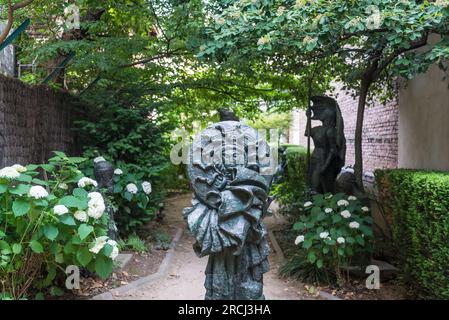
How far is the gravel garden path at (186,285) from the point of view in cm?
479

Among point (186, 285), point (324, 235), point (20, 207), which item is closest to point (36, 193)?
point (20, 207)

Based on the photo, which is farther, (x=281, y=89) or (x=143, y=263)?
(x=281, y=89)

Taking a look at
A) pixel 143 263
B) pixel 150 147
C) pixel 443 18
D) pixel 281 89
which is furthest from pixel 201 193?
pixel 281 89

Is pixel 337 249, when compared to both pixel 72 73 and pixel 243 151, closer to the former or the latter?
pixel 243 151

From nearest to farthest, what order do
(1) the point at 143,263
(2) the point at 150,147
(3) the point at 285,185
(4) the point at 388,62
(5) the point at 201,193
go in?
(5) the point at 201,193
(4) the point at 388,62
(1) the point at 143,263
(2) the point at 150,147
(3) the point at 285,185

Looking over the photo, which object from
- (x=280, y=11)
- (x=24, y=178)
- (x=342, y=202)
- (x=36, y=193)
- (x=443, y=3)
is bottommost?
(x=342, y=202)

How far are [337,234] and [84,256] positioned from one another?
2.85 meters

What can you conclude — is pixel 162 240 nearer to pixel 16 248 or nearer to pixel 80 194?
pixel 80 194

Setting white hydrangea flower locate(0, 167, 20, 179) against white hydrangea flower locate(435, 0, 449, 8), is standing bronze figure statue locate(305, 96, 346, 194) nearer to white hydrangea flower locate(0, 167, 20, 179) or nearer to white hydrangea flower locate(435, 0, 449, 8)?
white hydrangea flower locate(435, 0, 449, 8)

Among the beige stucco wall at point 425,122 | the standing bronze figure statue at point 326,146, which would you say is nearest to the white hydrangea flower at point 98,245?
the standing bronze figure statue at point 326,146

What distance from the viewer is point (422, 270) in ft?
13.4

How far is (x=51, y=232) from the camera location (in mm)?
3451

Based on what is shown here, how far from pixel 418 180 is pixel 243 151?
2.13 meters

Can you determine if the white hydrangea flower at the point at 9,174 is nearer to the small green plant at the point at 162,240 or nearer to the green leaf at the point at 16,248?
the green leaf at the point at 16,248
